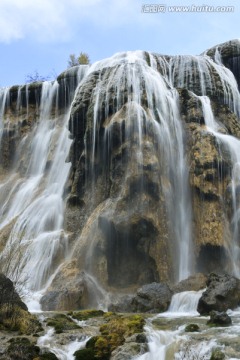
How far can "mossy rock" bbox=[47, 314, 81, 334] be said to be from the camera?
15734 millimetres

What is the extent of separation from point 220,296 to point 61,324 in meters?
7.16

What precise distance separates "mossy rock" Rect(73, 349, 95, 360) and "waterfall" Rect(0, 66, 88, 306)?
5.60m

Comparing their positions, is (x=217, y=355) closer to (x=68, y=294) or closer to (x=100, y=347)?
(x=100, y=347)

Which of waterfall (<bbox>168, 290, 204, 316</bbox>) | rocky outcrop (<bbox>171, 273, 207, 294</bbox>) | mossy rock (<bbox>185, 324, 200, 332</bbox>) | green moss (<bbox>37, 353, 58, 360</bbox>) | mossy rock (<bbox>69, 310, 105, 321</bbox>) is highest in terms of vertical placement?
rocky outcrop (<bbox>171, 273, 207, 294</bbox>)

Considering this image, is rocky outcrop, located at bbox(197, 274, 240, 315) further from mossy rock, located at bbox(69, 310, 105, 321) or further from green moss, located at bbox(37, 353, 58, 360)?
green moss, located at bbox(37, 353, 58, 360)

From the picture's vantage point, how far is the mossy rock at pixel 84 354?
43.0ft

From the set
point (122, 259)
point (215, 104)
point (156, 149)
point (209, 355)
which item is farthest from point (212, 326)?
point (215, 104)

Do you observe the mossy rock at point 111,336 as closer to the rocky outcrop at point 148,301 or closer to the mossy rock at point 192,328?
the mossy rock at point 192,328

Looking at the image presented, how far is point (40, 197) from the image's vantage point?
3359 cm

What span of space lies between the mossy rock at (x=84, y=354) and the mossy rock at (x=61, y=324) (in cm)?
207

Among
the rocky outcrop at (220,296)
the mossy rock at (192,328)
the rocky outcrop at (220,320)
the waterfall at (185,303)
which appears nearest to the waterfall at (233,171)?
the waterfall at (185,303)

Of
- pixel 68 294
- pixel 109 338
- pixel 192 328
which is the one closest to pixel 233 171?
pixel 68 294

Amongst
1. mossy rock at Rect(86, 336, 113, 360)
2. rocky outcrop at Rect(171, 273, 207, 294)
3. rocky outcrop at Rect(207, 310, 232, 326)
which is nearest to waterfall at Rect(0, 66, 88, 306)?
mossy rock at Rect(86, 336, 113, 360)

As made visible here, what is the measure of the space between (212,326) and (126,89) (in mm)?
20654
